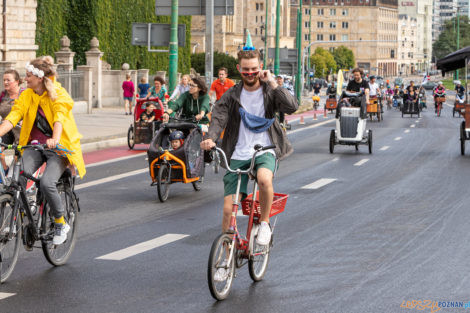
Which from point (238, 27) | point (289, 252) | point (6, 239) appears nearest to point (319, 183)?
point (289, 252)

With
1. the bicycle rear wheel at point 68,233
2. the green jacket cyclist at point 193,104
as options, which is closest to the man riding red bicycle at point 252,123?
the bicycle rear wheel at point 68,233

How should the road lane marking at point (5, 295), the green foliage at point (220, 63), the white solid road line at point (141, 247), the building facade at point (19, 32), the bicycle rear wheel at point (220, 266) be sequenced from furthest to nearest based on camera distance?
the green foliage at point (220, 63) < the building facade at point (19, 32) < the white solid road line at point (141, 247) < the road lane marking at point (5, 295) < the bicycle rear wheel at point (220, 266)

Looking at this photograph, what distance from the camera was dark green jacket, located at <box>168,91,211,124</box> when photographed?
15.7 meters

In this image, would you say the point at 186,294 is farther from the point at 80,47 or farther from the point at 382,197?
the point at 80,47

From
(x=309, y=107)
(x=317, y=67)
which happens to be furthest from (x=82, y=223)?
(x=317, y=67)

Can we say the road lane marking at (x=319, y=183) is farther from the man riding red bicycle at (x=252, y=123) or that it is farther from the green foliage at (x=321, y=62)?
the green foliage at (x=321, y=62)

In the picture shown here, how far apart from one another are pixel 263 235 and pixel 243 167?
56cm

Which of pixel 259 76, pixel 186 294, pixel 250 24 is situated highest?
pixel 250 24

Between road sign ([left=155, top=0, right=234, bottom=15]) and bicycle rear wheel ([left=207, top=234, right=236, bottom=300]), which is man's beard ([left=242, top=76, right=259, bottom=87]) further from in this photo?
road sign ([left=155, top=0, right=234, bottom=15])

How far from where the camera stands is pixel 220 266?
7344 millimetres

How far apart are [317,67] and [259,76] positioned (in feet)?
530

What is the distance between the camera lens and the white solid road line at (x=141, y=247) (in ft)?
30.8

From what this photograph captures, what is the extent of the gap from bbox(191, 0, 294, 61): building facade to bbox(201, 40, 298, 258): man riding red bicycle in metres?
125

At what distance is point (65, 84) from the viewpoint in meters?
40.2
